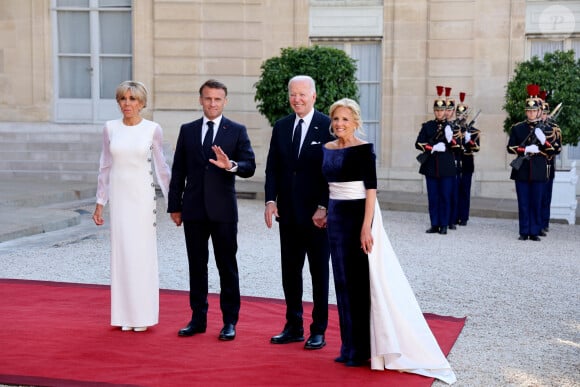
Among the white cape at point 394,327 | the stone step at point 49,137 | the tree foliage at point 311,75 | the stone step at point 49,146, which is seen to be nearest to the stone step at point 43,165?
the stone step at point 49,146

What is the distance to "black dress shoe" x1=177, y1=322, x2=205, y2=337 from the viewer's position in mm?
7285

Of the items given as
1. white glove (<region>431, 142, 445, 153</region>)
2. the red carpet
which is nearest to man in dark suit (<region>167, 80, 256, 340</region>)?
the red carpet

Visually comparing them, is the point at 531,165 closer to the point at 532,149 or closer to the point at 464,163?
the point at 532,149

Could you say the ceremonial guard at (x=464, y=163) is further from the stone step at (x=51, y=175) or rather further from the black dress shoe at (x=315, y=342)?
the black dress shoe at (x=315, y=342)

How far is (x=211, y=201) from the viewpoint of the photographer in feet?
23.7

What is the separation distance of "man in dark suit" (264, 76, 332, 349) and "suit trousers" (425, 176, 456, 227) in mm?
6983

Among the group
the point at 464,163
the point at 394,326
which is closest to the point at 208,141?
the point at 394,326

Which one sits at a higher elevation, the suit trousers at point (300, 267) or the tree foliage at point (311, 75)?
the tree foliage at point (311, 75)

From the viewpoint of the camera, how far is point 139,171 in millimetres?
7523

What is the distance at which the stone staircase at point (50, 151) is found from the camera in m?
18.8

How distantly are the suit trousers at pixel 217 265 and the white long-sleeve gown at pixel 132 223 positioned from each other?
0.34 m

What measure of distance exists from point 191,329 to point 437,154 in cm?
756

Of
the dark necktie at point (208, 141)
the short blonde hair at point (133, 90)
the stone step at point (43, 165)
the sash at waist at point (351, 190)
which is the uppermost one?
the short blonde hair at point (133, 90)

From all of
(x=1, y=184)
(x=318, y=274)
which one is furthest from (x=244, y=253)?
(x=1, y=184)
